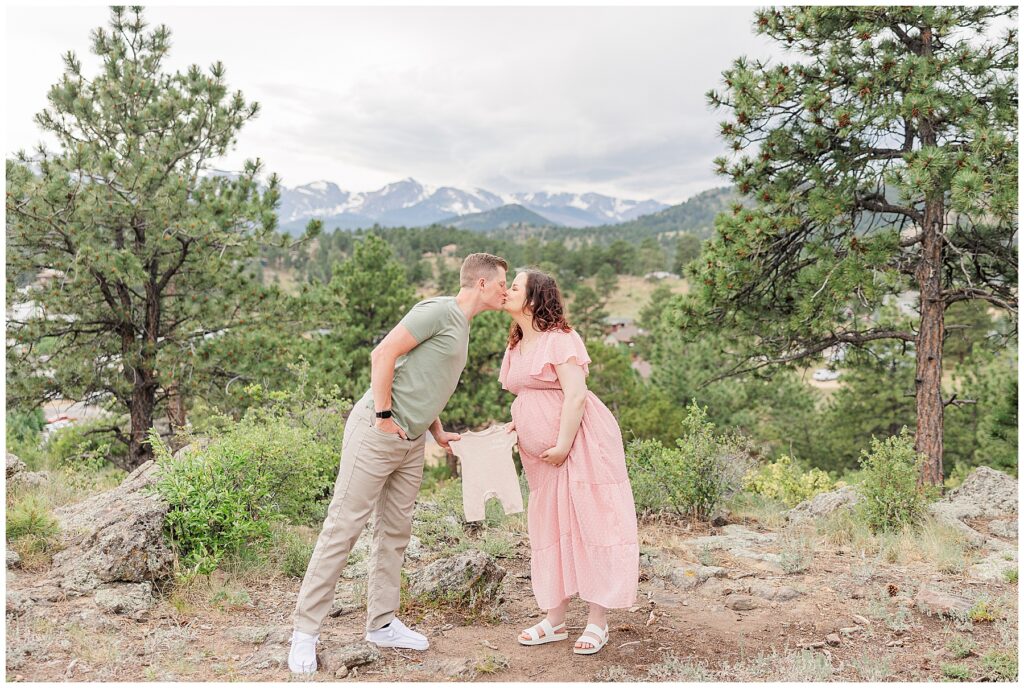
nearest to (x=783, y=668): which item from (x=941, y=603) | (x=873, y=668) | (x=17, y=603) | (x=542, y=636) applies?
(x=873, y=668)

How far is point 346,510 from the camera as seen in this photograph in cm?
350

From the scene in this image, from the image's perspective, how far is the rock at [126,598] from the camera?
13.5 feet

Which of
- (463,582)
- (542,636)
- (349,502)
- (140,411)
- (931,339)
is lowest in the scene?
(542,636)

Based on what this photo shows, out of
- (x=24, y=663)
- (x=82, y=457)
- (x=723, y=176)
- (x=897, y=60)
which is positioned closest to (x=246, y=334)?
(x=82, y=457)

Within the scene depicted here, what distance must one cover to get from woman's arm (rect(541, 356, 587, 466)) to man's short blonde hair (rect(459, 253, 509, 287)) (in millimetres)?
571

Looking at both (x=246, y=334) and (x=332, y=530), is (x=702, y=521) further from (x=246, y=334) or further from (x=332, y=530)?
(x=246, y=334)

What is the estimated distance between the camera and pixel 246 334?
450 inches

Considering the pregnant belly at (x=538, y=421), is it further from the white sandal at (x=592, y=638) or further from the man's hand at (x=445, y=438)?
the white sandal at (x=592, y=638)

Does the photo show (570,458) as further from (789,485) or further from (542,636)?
(789,485)

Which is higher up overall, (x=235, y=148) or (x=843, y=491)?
(x=235, y=148)

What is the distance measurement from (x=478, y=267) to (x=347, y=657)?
2.00 metres

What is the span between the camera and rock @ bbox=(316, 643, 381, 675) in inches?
137

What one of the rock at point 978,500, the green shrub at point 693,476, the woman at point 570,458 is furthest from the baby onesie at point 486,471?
the rock at point 978,500

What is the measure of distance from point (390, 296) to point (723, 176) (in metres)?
12.8
